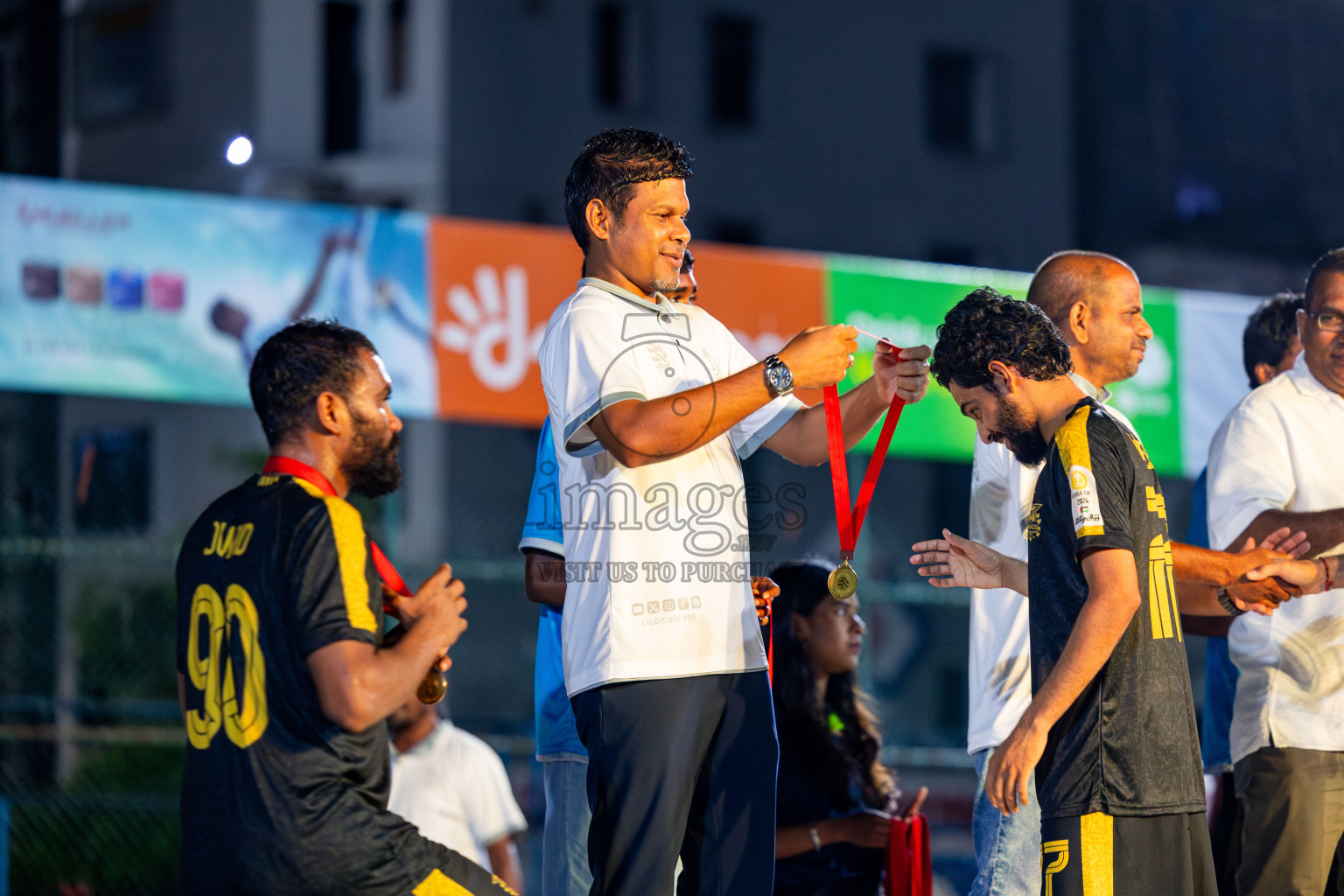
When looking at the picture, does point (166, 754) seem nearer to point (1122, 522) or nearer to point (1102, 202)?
point (1122, 522)

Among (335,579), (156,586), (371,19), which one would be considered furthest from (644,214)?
(371,19)

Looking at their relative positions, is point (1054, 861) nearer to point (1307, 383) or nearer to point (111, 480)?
point (1307, 383)

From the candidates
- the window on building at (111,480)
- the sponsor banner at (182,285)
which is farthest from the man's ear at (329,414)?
the window on building at (111,480)

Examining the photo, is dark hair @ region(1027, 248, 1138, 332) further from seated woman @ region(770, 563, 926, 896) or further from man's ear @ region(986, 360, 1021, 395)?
seated woman @ region(770, 563, 926, 896)

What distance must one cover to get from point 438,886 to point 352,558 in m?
0.70

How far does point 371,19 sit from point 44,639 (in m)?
14.6

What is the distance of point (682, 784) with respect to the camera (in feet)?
10.4

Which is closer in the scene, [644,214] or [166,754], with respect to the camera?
[644,214]

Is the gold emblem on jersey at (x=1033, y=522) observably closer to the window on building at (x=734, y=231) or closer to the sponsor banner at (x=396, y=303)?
the sponsor banner at (x=396, y=303)

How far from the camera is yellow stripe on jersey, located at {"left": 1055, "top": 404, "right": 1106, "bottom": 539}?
10.8 ft

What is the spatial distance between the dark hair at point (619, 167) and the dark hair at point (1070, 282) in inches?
49.2

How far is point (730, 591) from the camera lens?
11.0ft

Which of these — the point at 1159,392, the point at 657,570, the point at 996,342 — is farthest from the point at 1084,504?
the point at 1159,392

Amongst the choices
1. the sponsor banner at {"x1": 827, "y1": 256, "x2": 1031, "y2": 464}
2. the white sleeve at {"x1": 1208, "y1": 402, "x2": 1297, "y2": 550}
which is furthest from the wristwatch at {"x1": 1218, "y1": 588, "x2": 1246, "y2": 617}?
the sponsor banner at {"x1": 827, "y1": 256, "x2": 1031, "y2": 464}
